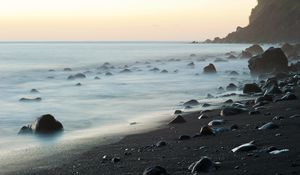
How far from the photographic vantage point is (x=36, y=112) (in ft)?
56.6

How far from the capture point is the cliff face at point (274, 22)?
128m

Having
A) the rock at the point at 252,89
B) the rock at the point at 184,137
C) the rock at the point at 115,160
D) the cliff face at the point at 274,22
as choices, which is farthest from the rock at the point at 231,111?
the cliff face at the point at 274,22

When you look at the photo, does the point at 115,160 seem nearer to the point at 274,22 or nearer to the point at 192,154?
the point at 192,154

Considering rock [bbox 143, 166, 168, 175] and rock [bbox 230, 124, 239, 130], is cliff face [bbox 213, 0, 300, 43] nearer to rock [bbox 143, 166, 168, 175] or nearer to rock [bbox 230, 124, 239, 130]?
rock [bbox 230, 124, 239, 130]

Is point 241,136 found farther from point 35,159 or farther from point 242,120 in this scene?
point 35,159

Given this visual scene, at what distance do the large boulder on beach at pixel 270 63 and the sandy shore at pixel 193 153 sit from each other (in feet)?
77.0

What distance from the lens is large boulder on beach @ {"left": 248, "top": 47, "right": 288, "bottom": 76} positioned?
1350 inches

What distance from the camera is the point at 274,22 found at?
452 ft

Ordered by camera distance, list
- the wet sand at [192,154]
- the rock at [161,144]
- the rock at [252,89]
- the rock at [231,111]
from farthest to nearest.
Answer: the rock at [252,89] < the rock at [231,111] < the rock at [161,144] < the wet sand at [192,154]

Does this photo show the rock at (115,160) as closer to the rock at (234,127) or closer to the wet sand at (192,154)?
the wet sand at (192,154)

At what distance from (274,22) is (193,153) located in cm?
13549

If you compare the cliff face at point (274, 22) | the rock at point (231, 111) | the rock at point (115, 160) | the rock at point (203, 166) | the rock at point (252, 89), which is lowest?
the rock at point (203, 166)

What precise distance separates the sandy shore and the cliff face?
118300mm

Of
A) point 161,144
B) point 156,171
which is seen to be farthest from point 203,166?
point 161,144
